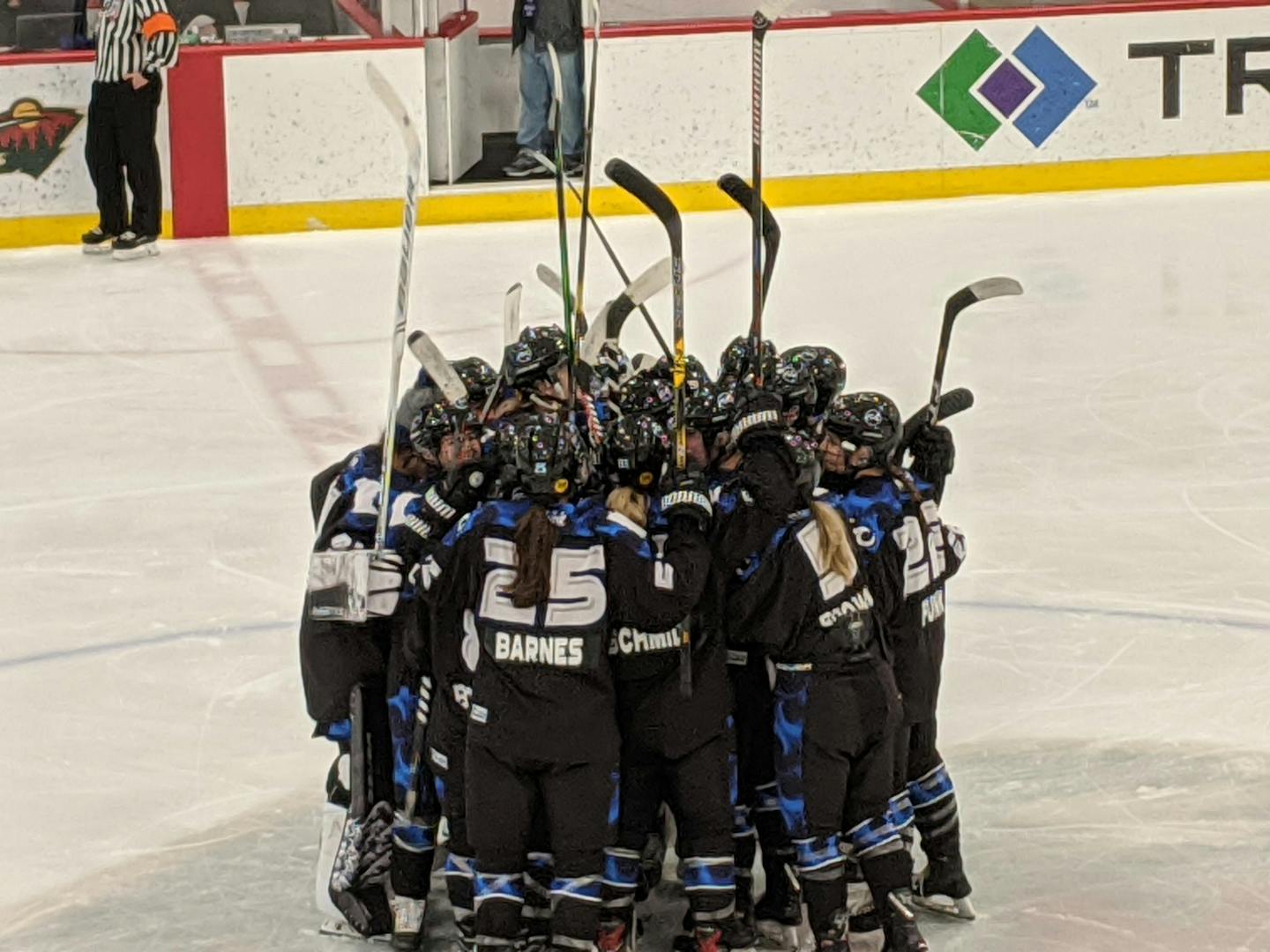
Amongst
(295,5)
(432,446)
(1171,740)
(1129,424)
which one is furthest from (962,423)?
(295,5)

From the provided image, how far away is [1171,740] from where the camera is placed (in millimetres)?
4910

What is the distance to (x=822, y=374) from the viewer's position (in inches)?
156

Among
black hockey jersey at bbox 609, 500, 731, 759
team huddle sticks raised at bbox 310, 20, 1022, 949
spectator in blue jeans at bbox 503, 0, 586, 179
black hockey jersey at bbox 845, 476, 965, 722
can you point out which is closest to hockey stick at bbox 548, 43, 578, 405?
team huddle sticks raised at bbox 310, 20, 1022, 949

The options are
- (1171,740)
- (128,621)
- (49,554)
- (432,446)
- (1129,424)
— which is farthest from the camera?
(1129,424)

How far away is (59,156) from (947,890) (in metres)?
7.46

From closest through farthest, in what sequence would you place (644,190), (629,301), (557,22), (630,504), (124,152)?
1. (630,504)
2. (644,190)
3. (629,301)
4. (124,152)
5. (557,22)

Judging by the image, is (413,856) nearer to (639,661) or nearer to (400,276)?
(639,661)

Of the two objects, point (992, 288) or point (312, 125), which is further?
point (312, 125)

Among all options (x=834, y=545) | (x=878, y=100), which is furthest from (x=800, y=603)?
(x=878, y=100)

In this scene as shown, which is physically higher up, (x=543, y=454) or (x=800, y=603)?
(x=543, y=454)

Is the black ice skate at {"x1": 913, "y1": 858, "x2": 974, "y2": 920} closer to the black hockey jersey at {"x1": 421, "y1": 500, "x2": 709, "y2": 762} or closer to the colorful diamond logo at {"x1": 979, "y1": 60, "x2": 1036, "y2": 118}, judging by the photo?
the black hockey jersey at {"x1": 421, "y1": 500, "x2": 709, "y2": 762}

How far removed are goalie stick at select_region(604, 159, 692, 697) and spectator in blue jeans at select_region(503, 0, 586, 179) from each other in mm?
6921

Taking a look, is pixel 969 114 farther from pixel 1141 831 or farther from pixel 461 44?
pixel 1141 831

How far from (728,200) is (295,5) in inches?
91.5
